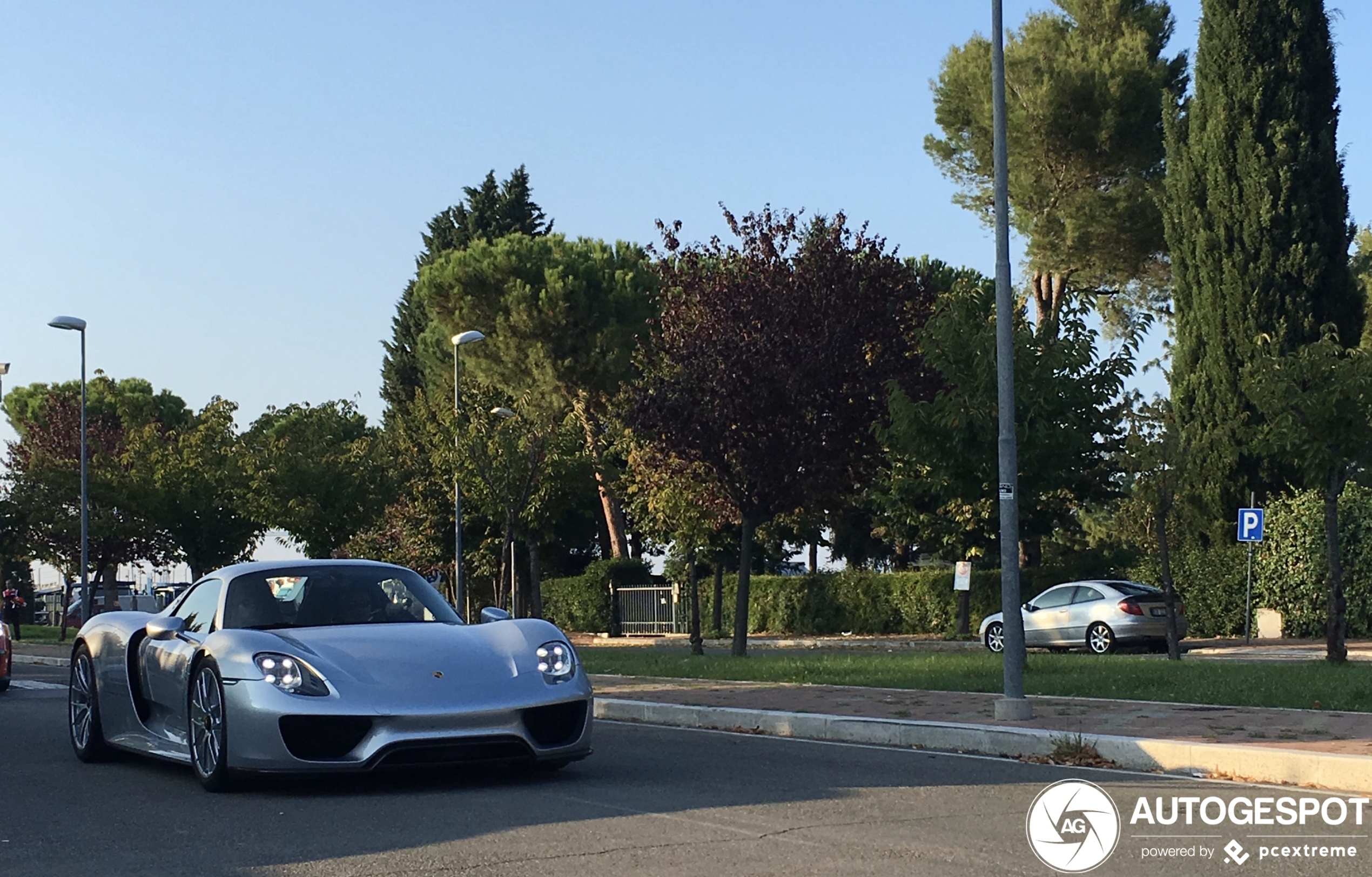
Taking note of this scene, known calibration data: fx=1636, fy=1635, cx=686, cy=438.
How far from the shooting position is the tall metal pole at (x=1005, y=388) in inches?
505

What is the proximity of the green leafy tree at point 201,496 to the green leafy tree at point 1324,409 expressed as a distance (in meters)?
28.5

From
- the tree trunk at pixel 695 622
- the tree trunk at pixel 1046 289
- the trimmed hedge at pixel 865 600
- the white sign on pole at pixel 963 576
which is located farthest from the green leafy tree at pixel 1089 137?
the tree trunk at pixel 695 622

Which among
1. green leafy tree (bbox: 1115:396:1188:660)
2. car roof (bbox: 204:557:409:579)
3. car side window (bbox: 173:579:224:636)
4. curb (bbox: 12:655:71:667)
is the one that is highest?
green leafy tree (bbox: 1115:396:1188:660)

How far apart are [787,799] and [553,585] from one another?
43297 mm

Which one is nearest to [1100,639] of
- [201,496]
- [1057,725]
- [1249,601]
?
[1249,601]

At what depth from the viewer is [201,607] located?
9.96 m

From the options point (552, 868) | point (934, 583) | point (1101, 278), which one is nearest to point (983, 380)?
point (552, 868)

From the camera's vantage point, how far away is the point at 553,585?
51344 millimetres

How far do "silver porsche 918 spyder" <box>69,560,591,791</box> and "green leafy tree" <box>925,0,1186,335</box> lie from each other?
33.4 meters

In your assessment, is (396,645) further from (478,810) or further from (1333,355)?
(1333,355)

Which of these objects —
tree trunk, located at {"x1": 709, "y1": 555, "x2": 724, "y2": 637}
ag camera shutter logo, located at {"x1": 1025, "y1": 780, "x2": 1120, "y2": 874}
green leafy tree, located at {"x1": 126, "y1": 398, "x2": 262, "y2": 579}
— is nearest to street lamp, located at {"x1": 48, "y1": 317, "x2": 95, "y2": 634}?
green leafy tree, located at {"x1": 126, "y1": 398, "x2": 262, "y2": 579}

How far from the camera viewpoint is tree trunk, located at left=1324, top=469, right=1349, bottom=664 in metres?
18.9

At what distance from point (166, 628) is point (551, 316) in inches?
1478

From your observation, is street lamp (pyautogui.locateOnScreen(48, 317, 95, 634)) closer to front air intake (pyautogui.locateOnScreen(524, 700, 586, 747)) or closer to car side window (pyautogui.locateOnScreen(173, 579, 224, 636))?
car side window (pyautogui.locateOnScreen(173, 579, 224, 636))
